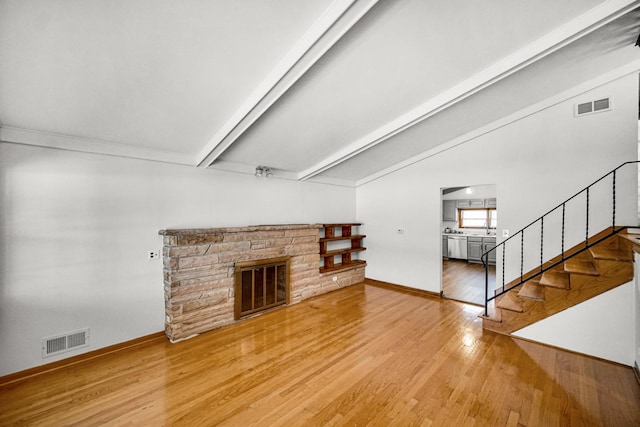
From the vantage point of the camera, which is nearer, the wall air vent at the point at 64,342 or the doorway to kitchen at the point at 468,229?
the wall air vent at the point at 64,342

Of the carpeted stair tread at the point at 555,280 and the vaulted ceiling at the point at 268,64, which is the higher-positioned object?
the vaulted ceiling at the point at 268,64

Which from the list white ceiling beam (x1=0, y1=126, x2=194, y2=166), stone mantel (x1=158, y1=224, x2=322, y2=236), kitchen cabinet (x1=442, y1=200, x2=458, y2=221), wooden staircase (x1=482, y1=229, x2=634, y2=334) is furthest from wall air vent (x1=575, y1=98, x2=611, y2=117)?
white ceiling beam (x1=0, y1=126, x2=194, y2=166)

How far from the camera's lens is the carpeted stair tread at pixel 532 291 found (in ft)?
10.3

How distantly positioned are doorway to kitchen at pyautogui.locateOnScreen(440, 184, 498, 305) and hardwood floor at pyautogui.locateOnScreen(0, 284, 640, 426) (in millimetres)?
3439

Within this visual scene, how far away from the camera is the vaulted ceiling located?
1.76 meters

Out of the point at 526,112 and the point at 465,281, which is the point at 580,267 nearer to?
the point at 526,112

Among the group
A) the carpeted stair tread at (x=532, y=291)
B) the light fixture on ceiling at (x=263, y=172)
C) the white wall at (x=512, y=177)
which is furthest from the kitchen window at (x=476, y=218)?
the light fixture on ceiling at (x=263, y=172)

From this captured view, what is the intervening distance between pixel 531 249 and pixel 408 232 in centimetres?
200

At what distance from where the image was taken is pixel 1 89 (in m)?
2.04

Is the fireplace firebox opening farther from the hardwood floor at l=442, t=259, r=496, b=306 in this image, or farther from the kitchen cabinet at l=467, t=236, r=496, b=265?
the kitchen cabinet at l=467, t=236, r=496, b=265

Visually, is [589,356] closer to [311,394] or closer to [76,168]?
[311,394]

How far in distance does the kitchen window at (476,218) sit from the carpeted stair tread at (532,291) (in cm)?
483

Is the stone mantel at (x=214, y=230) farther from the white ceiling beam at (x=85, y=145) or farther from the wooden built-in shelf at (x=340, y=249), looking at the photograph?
the wooden built-in shelf at (x=340, y=249)

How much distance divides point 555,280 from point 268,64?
13.2ft
